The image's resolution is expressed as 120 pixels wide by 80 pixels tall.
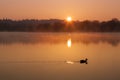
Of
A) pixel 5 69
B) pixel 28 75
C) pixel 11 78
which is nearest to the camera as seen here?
pixel 11 78

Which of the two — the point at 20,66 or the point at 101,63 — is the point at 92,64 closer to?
the point at 101,63

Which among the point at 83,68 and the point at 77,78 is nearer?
the point at 77,78

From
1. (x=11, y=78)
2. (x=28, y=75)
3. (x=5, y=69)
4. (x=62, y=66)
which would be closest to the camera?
(x=11, y=78)

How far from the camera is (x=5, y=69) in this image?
58.0ft

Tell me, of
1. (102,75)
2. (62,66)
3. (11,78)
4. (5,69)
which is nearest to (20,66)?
(5,69)

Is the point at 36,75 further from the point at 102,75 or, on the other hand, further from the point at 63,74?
the point at 102,75

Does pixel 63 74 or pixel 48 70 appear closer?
pixel 63 74

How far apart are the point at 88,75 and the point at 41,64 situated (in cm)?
460

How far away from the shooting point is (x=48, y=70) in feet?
58.0

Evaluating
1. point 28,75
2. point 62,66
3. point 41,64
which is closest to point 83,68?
point 62,66

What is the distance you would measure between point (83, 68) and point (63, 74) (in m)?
2.60

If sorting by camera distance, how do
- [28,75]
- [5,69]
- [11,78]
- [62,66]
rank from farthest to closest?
1. [62,66]
2. [5,69]
3. [28,75]
4. [11,78]

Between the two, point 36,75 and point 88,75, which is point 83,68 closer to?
point 88,75

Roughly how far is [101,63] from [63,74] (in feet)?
16.3
